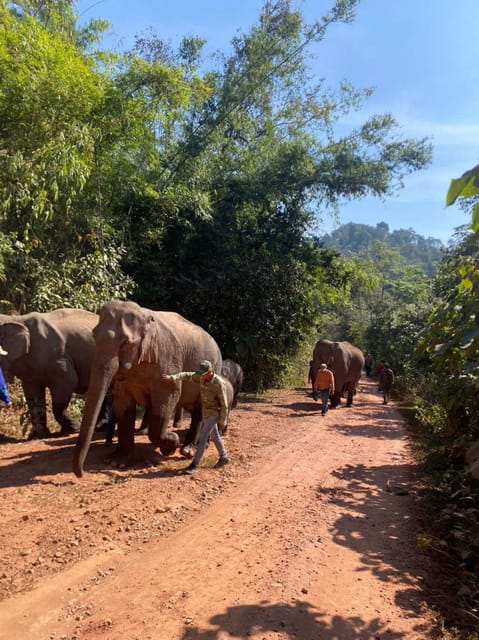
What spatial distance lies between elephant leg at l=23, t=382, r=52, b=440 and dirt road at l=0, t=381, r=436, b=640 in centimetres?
76

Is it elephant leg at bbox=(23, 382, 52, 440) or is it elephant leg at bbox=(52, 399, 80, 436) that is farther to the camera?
elephant leg at bbox=(52, 399, 80, 436)

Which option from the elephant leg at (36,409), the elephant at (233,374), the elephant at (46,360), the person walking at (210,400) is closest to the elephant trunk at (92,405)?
the person walking at (210,400)

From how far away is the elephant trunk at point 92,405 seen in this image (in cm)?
545

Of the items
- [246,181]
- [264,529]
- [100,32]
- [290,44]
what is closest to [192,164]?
[246,181]

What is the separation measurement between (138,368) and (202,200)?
31.1ft

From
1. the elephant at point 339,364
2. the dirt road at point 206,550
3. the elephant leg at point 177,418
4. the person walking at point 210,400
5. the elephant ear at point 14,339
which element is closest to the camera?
the dirt road at point 206,550

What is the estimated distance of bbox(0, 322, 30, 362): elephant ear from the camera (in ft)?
26.4

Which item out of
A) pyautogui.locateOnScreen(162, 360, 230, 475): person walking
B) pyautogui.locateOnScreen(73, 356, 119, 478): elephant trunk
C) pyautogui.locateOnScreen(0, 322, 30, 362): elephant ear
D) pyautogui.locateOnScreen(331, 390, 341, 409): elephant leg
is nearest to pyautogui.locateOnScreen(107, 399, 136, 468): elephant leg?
pyautogui.locateOnScreen(162, 360, 230, 475): person walking

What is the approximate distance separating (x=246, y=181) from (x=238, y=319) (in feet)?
16.0

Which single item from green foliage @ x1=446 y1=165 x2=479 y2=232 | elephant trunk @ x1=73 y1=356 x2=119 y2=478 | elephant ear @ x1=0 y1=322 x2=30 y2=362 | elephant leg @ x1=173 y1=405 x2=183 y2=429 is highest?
green foliage @ x1=446 y1=165 x2=479 y2=232

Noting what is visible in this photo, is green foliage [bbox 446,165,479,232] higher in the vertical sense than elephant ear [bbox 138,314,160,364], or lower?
higher

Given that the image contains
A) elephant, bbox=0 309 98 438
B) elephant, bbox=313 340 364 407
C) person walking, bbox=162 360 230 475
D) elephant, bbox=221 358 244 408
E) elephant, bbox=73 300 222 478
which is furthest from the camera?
elephant, bbox=313 340 364 407

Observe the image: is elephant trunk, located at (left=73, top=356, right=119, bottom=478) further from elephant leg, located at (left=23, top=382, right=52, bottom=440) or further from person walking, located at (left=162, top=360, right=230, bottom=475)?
elephant leg, located at (left=23, top=382, right=52, bottom=440)

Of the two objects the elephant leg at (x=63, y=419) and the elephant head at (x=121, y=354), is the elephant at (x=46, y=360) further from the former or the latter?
the elephant head at (x=121, y=354)
